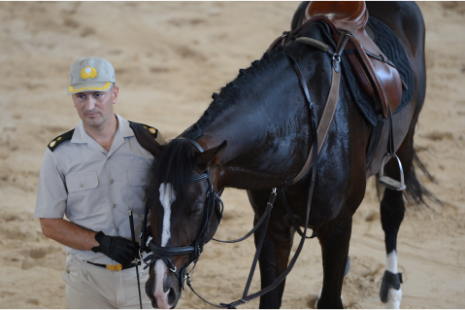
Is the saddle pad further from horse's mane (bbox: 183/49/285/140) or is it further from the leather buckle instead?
the leather buckle

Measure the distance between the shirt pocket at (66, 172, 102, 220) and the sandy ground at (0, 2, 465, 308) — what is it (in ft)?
4.43

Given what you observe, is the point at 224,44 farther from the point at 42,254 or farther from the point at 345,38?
the point at 345,38

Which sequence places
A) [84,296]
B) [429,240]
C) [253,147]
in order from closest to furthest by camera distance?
[253,147], [84,296], [429,240]

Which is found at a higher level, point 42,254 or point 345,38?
point 345,38

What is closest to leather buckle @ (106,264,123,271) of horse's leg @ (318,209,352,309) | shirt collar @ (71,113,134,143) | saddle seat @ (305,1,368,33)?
shirt collar @ (71,113,134,143)

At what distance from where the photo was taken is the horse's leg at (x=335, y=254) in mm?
2357

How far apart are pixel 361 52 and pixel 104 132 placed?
134 cm

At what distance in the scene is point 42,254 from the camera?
3.60 meters

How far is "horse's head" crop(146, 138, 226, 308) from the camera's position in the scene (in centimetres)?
157

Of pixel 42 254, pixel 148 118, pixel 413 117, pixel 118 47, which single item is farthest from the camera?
pixel 118 47

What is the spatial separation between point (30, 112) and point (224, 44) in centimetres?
319

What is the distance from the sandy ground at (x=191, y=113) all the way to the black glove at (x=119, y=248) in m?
1.36

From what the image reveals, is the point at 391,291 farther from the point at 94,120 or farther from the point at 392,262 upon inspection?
the point at 94,120

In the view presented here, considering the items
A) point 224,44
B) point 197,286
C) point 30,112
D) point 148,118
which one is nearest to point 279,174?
point 197,286
